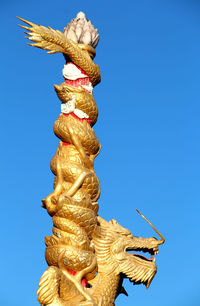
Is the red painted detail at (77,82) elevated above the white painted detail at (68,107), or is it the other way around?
the red painted detail at (77,82)

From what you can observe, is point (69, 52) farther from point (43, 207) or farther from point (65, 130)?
point (43, 207)

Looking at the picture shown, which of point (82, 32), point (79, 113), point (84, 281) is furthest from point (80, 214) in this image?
point (82, 32)

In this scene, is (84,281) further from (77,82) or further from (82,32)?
(82,32)

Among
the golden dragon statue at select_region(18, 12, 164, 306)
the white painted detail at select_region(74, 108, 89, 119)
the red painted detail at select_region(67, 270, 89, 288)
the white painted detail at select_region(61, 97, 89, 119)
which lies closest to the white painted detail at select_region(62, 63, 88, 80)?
the golden dragon statue at select_region(18, 12, 164, 306)

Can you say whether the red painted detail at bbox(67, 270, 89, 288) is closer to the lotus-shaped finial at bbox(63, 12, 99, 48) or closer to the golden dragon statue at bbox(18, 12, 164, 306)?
the golden dragon statue at bbox(18, 12, 164, 306)

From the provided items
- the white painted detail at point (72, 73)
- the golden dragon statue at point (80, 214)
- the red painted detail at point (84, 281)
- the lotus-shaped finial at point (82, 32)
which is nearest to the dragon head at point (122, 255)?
the golden dragon statue at point (80, 214)

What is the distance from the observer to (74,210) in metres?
7.59

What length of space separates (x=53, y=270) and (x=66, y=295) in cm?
38

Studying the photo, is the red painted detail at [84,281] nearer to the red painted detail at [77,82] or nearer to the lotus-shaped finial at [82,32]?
the red painted detail at [77,82]

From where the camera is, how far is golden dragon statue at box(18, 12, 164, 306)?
7.44 m

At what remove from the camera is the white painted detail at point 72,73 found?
8.34m

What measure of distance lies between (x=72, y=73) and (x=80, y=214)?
210 centimetres

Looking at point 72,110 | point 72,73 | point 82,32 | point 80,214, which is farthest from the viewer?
point 82,32

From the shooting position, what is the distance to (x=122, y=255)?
26.8 ft
